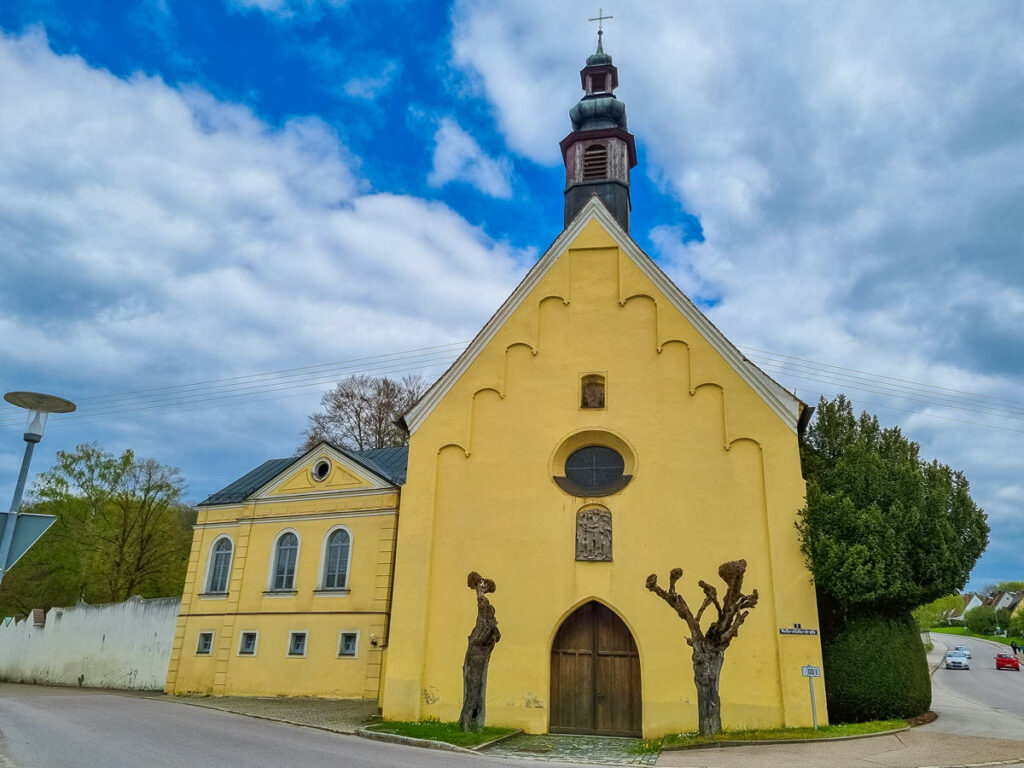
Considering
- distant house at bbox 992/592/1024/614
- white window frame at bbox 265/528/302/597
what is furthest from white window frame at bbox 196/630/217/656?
distant house at bbox 992/592/1024/614

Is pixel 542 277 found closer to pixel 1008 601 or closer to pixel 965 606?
pixel 1008 601

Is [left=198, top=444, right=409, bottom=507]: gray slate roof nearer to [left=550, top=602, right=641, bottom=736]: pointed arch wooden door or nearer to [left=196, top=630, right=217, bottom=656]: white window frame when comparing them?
[left=196, top=630, right=217, bottom=656]: white window frame

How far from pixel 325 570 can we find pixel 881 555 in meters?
15.0

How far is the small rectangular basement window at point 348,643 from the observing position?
21.2 m

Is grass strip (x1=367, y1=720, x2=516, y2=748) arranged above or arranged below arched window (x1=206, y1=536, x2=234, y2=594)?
below

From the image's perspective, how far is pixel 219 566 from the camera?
80.2ft

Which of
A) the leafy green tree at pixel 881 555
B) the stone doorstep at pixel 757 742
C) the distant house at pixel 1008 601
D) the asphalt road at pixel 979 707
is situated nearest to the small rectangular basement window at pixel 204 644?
the stone doorstep at pixel 757 742

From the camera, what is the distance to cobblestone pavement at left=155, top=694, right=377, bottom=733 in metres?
16.6

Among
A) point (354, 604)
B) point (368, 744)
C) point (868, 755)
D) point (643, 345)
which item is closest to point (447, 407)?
point (643, 345)

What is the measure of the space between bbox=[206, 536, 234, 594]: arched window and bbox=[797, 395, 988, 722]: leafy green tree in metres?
17.4

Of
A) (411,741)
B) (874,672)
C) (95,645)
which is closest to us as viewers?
(411,741)

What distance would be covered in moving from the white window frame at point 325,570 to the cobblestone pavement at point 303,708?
2.89 m

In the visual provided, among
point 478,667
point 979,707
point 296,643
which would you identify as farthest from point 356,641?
point 979,707

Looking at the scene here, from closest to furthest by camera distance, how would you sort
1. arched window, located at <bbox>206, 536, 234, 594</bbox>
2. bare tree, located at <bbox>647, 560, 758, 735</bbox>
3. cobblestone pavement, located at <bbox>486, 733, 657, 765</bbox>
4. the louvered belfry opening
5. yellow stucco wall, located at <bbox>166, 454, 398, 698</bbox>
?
cobblestone pavement, located at <bbox>486, 733, 657, 765</bbox>, bare tree, located at <bbox>647, 560, 758, 735</bbox>, yellow stucco wall, located at <bbox>166, 454, 398, 698</bbox>, the louvered belfry opening, arched window, located at <bbox>206, 536, 234, 594</bbox>
